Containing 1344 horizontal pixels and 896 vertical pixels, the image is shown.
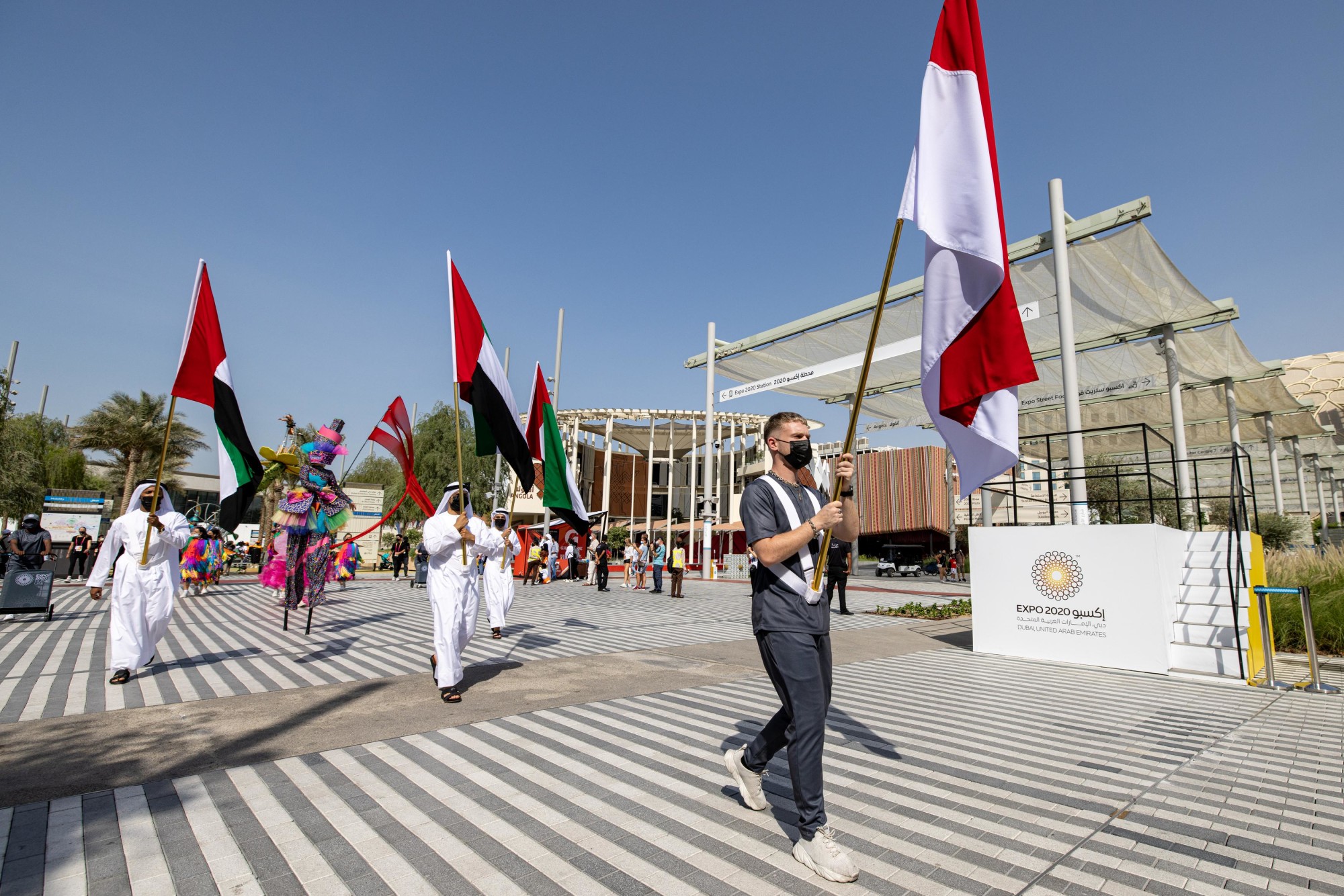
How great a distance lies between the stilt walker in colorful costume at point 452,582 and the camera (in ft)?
19.6

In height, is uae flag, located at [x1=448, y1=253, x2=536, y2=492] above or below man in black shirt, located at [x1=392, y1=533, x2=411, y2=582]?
above

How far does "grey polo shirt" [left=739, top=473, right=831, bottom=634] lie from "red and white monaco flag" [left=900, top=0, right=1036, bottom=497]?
113 centimetres

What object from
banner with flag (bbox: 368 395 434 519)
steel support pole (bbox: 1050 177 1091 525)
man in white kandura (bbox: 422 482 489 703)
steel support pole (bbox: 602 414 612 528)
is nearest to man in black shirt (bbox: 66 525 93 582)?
banner with flag (bbox: 368 395 434 519)

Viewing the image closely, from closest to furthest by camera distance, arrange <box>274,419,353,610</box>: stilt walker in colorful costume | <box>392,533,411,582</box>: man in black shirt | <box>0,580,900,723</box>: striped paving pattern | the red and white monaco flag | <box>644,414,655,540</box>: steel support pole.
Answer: the red and white monaco flag, <box>0,580,900,723</box>: striped paving pattern, <box>274,419,353,610</box>: stilt walker in colorful costume, <box>392,533,411,582</box>: man in black shirt, <box>644,414,655,540</box>: steel support pole

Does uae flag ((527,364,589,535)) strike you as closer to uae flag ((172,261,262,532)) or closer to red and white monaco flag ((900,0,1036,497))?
uae flag ((172,261,262,532))

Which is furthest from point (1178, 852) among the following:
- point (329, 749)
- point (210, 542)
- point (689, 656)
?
point (210, 542)

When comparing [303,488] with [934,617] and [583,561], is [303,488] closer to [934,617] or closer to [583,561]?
[934,617]

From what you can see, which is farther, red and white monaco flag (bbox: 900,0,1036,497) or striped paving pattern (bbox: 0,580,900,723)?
striped paving pattern (bbox: 0,580,900,723)

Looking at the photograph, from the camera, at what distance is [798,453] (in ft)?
11.2

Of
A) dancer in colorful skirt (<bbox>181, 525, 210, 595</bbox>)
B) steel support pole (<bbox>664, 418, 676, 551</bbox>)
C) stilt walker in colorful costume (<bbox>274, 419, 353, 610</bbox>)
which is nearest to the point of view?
stilt walker in colorful costume (<bbox>274, 419, 353, 610</bbox>)

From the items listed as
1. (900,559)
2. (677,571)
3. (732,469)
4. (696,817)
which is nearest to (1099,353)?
(677,571)

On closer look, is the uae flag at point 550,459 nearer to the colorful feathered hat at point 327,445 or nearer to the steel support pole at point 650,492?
the colorful feathered hat at point 327,445

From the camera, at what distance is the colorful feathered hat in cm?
1114

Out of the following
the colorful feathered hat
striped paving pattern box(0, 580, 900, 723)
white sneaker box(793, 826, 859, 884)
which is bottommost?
striped paving pattern box(0, 580, 900, 723)
